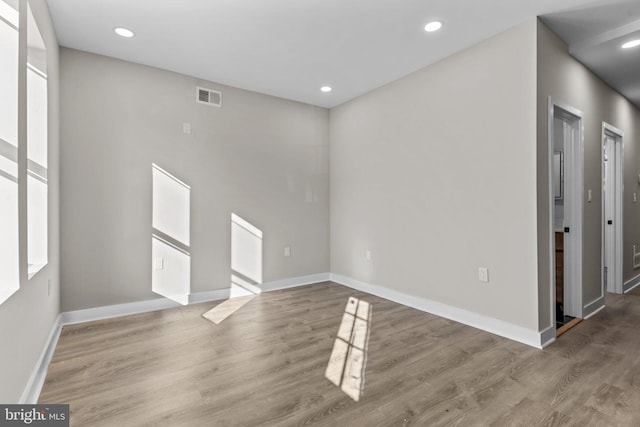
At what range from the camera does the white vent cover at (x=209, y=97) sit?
12.4ft

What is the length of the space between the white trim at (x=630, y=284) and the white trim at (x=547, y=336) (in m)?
2.40

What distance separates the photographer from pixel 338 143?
4.74m

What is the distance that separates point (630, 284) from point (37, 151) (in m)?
6.74

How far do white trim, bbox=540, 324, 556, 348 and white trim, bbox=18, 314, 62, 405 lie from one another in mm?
3546

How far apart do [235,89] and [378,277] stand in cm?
309

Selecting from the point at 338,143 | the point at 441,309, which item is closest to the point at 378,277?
the point at 441,309

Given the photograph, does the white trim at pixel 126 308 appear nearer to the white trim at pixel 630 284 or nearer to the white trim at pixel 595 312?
the white trim at pixel 595 312

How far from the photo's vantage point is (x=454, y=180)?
125 inches

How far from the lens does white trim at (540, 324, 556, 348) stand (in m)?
2.53

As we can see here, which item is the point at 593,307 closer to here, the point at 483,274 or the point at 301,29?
the point at 483,274

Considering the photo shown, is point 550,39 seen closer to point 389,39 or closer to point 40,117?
point 389,39

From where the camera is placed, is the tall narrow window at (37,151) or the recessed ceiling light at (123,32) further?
the recessed ceiling light at (123,32)

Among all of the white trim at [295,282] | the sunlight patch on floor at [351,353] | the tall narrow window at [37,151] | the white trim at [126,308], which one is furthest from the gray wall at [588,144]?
the tall narrow window at [37,151]

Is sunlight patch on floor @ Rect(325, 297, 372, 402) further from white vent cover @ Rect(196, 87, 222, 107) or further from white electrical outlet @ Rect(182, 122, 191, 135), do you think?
white vent cover @ Rect(196, 87, 222, 107)
